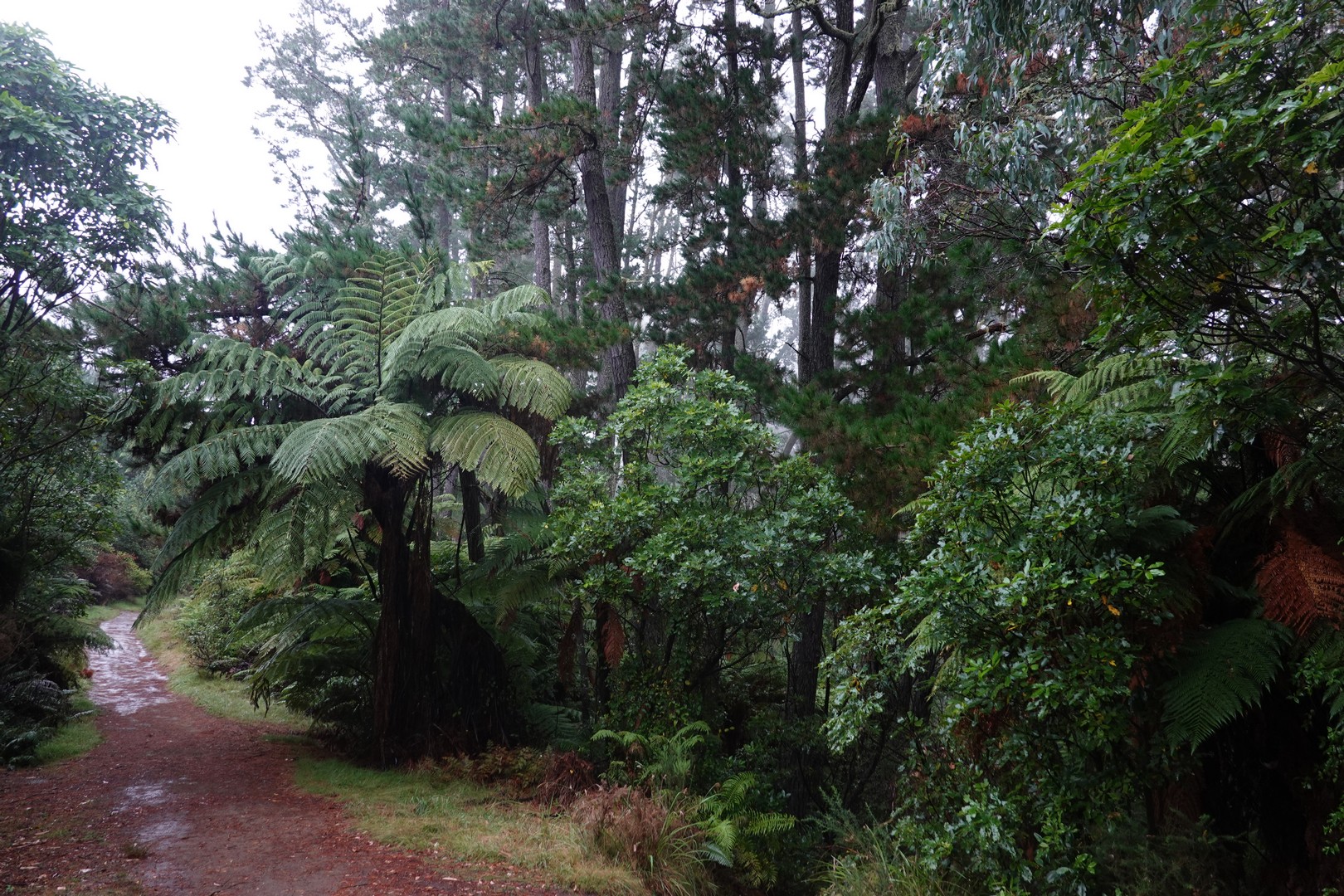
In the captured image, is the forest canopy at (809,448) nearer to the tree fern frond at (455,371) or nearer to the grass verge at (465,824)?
the tree fern frond at (455,371)

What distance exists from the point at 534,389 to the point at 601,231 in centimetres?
421

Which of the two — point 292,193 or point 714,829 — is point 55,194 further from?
point 292,193

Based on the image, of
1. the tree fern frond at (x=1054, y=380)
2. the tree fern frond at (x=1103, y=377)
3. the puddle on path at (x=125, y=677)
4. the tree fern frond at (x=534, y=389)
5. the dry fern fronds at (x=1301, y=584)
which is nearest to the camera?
the dry fern fronds at (x=1301, y=584)

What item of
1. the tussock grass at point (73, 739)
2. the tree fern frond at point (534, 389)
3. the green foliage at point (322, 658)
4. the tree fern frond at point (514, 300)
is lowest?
the tussock grass at point (73, 739)

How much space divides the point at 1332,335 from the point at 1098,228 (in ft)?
4.27

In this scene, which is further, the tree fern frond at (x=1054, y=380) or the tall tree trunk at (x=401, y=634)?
the tall tree trunk at (x=401, y=634)

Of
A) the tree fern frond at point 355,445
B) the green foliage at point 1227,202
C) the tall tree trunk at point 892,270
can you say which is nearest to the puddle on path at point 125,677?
the tree fern frond at point 355,445

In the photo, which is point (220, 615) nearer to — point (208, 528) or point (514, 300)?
point (208, 528)

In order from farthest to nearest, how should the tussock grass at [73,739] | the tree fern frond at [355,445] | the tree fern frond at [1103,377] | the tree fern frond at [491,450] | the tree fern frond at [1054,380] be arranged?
the tussock grass at [73,739]
the tree fern frond at [491,450]
the tree fern frond at [355,445]
the tree fern frond at [1054,380]
the tree fern frond at [1103,377]

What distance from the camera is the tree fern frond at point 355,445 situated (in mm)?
5297

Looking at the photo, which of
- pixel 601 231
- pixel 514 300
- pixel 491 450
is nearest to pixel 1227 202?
pixel 491 450

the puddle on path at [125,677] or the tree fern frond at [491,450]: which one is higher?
the tree fern frond at [491,450]

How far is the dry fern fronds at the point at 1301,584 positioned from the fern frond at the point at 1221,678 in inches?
3.9

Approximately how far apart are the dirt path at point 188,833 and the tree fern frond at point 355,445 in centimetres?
233
